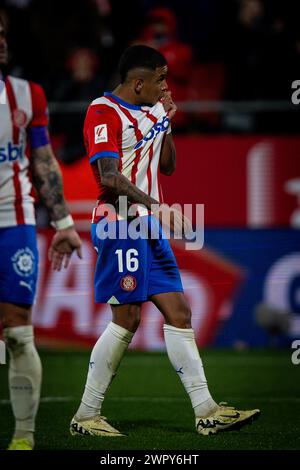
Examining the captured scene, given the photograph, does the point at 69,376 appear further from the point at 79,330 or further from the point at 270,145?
the point at 270,145

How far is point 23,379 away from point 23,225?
81 cm

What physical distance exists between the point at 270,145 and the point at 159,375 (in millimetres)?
3270

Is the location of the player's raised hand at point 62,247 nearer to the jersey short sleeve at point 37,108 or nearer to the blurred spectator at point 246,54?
the jersey short sleeve at point 37,108

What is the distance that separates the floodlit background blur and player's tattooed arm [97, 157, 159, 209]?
17.7 ft

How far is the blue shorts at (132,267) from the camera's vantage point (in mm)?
6516

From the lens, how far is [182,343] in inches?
256

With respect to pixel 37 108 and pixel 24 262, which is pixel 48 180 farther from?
pixel 24 262

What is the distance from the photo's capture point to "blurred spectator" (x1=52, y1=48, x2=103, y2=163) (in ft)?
40.1

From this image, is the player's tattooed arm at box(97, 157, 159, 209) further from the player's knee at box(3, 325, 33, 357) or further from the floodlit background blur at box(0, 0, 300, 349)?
the floodlit background blur at box(0, 0, 300, 349)

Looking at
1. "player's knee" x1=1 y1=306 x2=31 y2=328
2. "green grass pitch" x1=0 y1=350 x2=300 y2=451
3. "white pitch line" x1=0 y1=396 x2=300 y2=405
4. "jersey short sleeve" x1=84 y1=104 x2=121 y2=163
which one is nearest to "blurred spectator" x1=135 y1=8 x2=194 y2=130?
"green grass pitch" x1=0 y1=350 x2=300 y2=451

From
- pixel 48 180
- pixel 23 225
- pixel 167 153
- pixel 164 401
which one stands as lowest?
pixel 164 401

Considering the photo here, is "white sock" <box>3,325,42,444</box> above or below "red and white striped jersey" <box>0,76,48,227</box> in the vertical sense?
below

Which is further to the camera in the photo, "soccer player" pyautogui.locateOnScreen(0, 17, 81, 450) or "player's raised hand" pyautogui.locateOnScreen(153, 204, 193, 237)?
"player's raised hand" pyautogui.locateOnScreen(153, 204, 193, 237)

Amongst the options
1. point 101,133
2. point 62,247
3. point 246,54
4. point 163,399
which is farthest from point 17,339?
point 246,54
